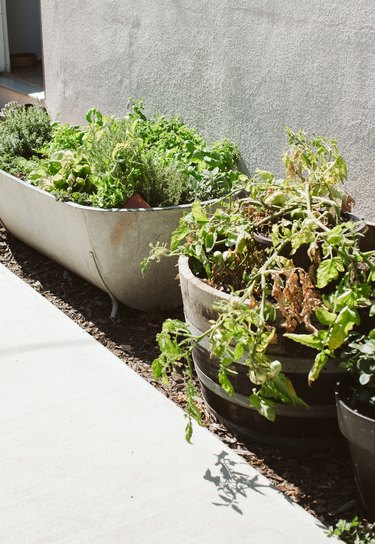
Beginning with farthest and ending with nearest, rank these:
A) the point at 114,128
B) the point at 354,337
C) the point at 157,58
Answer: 1. the point at 157,58
2. the point at 114,128
3. the point at 354,337

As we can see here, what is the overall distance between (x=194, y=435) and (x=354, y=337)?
787 mm

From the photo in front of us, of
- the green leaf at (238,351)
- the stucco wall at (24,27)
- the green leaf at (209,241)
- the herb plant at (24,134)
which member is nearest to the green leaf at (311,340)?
the green leaf at (238,351)

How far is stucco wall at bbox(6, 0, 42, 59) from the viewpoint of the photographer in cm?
1044

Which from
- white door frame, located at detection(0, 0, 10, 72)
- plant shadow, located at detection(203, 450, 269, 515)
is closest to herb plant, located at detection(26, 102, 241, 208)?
plant shadow, located at detection(203, 450, 269, 515)

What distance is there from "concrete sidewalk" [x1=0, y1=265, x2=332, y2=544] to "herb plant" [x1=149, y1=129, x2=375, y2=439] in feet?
0.76

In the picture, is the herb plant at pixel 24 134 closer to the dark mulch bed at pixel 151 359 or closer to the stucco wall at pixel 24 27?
the dark mulch bed at pixel 151 359

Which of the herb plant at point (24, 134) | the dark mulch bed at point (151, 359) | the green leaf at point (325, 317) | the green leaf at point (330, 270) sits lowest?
the dark mulch bed at point (151, 359)

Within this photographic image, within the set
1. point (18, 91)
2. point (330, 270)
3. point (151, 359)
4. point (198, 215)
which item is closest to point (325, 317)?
point (330, 270)

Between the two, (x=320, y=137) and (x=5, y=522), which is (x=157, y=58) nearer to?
(x=320, y=137)

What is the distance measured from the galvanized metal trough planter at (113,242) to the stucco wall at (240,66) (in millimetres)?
767

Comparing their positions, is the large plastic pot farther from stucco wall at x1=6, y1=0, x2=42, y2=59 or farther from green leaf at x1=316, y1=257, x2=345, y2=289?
stucco wall at x1=6, y1=0, x2=42, y2=59

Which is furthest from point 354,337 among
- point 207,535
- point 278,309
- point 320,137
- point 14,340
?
point 14,340

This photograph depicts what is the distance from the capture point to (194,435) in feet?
12.3

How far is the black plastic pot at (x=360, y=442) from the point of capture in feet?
10.2
